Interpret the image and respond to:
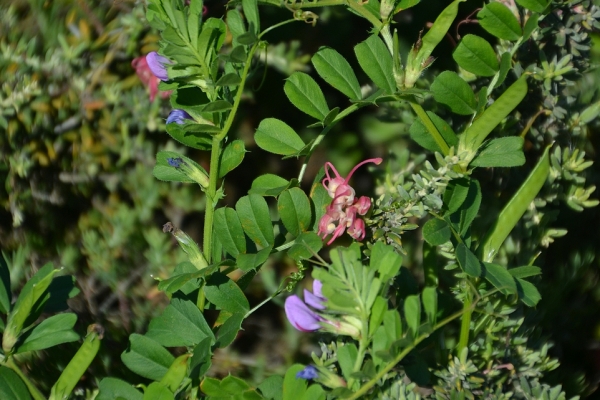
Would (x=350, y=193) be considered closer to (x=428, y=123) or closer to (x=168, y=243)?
(x=428, y=123)

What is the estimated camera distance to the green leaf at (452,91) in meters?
0.72

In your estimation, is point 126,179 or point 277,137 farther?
point 126,179

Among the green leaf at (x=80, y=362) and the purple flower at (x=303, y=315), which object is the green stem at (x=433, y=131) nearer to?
the purple flower at (x=303, y=315)

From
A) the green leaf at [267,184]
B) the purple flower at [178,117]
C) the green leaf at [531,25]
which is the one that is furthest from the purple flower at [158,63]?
the green leaf at [531,25]

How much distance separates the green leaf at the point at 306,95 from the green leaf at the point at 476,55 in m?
0.16

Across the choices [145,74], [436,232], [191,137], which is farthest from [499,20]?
[145,74]

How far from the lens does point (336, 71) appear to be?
0.77m

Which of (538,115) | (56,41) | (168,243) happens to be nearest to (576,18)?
(538,115)

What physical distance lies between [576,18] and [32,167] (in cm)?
97

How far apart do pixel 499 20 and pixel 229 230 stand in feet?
1.24

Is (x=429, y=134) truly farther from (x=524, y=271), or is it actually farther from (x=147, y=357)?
(x=147, y=357)

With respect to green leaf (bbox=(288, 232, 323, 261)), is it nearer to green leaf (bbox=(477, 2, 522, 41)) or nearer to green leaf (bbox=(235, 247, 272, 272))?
green leaf (bbox=(235, 247, 272, 272))

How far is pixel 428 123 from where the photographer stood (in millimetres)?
718

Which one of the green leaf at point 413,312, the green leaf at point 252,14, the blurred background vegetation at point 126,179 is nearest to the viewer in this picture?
the green leaf at point 413,312
